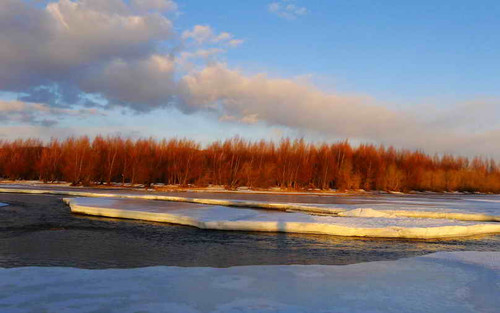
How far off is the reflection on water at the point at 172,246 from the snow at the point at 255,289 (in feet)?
3.69

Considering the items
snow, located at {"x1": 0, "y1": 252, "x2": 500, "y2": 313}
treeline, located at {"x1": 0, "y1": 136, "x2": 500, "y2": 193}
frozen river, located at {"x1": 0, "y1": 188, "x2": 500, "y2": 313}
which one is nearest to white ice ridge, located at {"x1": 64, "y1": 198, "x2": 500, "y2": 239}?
frozen river, located at {"x1": 0, "y1": 188, "x2": 500, "y2": 313}

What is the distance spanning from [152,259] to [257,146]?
1536 inches

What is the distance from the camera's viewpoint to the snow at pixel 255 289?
486cm

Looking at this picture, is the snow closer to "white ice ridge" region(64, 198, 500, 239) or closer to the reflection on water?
the reflection on water

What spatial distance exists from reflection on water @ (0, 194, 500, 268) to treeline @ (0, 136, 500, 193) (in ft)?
84.4

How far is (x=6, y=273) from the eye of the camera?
6.11 metres

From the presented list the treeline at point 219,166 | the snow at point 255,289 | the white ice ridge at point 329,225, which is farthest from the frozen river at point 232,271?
the treeline at point 219,166

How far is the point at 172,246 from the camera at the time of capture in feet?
30.9

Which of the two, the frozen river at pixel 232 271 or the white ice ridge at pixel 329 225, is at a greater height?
the white ice ridge at pixel 329 225

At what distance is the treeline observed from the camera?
38844mm

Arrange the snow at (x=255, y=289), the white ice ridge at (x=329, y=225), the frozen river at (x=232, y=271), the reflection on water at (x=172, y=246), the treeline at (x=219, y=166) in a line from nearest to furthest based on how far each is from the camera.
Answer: the snow at (x=255, y=289), the frozen river at (x=232, y=271), the reflection on water at (x=172, y=246), the white ice ridge at (x=329, y=225), the treeline at (x=219, y=166)

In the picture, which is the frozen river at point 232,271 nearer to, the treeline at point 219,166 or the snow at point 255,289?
the snow at point 255,289

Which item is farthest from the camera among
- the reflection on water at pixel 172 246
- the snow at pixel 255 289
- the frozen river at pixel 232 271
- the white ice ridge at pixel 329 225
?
the white ice ridge at pixel 329 225

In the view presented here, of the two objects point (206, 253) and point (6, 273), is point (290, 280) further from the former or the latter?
point (6, 273)
